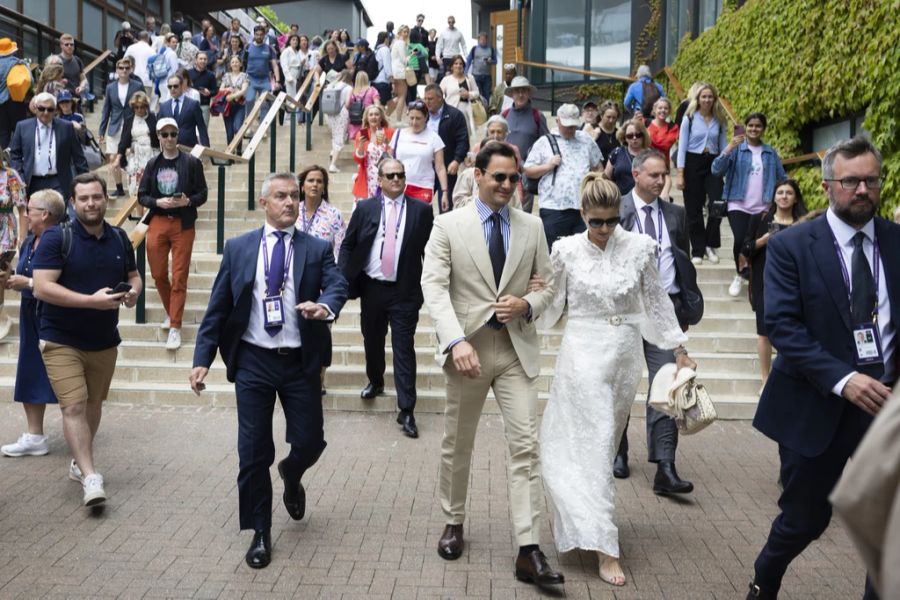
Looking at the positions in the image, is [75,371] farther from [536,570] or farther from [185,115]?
[185,115]

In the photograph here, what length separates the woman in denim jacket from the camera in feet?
36.7

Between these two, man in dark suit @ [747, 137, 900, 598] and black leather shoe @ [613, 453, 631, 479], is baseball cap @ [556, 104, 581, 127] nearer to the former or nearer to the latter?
black leather shoe @ [613, 453, 631, 479]

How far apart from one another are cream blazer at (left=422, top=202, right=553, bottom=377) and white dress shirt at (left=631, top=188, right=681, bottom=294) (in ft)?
4.62

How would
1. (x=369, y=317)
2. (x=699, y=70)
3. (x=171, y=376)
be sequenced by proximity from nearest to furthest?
(x=369, y=317), (x=171, y=376), (x=699, y=70)

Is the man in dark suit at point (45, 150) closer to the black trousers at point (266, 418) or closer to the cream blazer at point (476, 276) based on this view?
the black trousers at point (266, 418)

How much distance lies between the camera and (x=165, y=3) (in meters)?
31.2

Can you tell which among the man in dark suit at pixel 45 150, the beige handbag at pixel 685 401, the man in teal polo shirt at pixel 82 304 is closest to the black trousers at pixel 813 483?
the beige handbag at pixel 685 401

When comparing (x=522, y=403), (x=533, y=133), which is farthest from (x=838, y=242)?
(x=533, y=133)

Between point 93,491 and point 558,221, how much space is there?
5.63 m

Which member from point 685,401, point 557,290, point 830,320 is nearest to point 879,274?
point 830,320

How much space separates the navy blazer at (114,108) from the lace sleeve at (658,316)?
475 inches

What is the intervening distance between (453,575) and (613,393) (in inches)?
49.1

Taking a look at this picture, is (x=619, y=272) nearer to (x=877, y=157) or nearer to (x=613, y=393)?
(x=613, y=393)

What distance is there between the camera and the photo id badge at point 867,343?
161 inches
